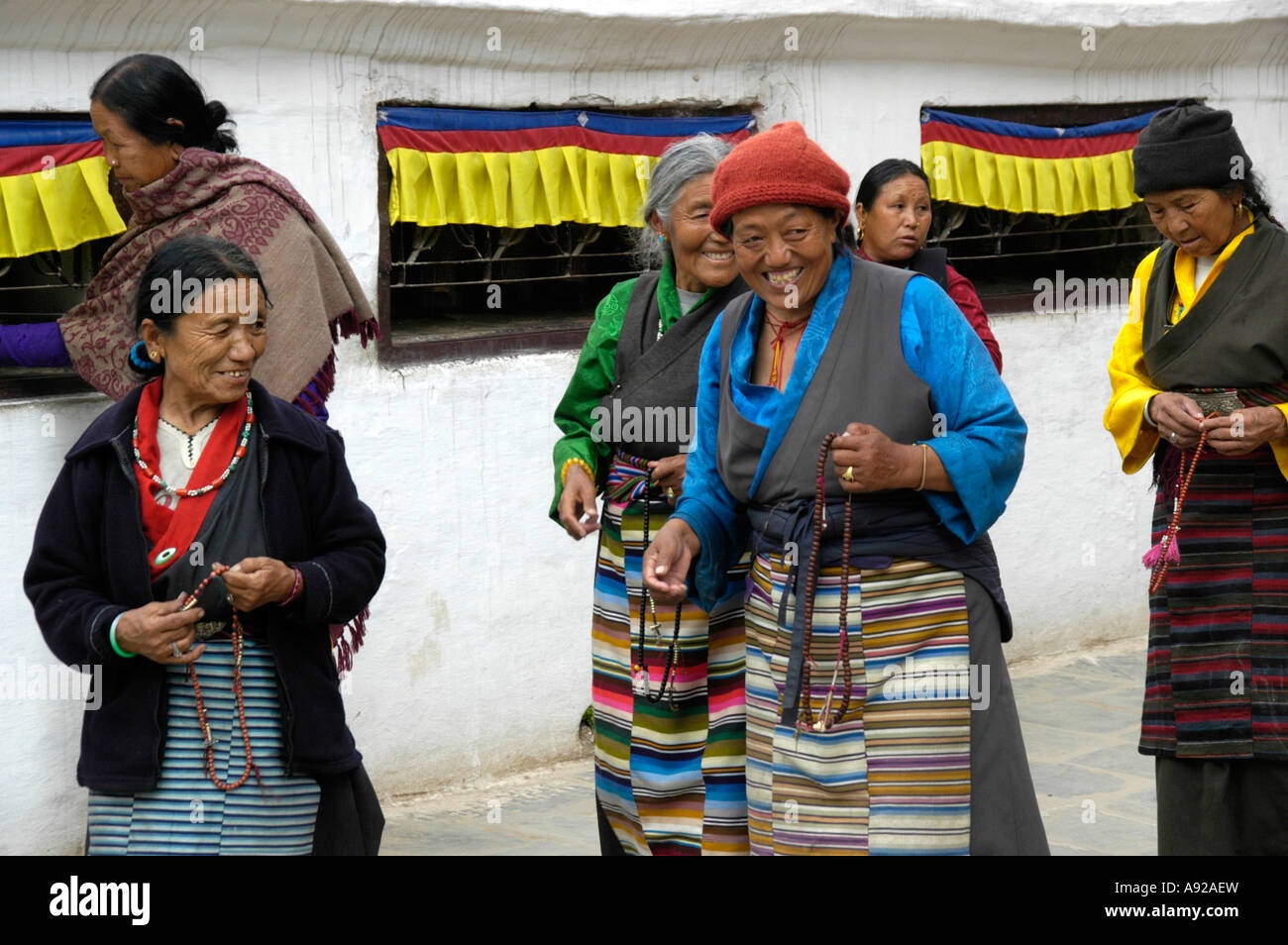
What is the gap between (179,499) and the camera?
10.5 ft

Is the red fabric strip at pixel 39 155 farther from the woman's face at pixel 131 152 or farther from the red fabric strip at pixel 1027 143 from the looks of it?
the red fabric strip at pixel 1027 143

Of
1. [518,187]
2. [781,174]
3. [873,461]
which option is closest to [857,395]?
[873,461]

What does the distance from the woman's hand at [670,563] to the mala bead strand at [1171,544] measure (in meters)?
1.40

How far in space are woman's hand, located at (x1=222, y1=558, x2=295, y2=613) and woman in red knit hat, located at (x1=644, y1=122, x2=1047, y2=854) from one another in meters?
0.77

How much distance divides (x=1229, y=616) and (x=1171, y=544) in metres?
0.24

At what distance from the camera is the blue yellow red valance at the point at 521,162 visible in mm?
5586

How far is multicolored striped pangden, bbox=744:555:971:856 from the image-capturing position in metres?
3.24

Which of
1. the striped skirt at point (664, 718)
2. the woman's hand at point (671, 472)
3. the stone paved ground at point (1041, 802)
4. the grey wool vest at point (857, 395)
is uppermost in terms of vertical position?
the grey wool vest at point (857, 395)

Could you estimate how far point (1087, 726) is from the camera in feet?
22.1

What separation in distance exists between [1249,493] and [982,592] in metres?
1.23

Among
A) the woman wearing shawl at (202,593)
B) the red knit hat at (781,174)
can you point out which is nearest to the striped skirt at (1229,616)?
the red knit hat at (781,174)

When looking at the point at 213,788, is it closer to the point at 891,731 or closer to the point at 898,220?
the point at 891,731

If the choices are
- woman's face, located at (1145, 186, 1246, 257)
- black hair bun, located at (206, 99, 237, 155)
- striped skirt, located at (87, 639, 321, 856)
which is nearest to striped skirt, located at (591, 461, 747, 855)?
striped skirt, located at (87, 639, 321, 856)

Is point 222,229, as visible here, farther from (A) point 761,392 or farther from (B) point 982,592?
(B) point 982,592
